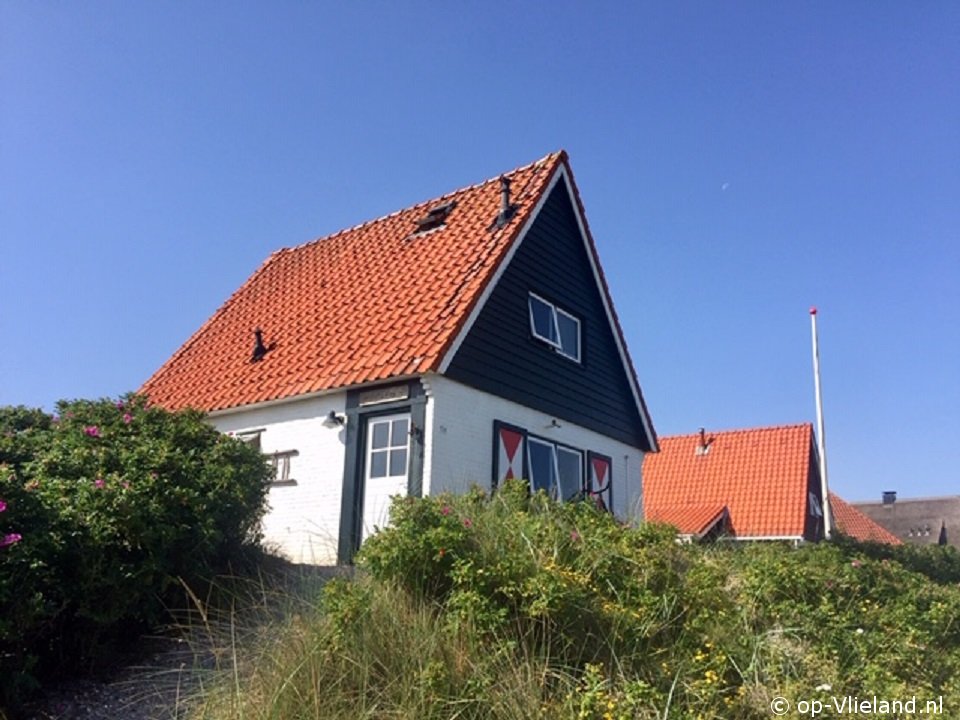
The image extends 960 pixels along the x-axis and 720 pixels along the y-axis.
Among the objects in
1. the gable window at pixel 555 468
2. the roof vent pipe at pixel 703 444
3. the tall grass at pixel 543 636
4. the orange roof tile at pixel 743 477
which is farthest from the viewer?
the roof vent pipe at pixel 703 444

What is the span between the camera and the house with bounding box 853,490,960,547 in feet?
163

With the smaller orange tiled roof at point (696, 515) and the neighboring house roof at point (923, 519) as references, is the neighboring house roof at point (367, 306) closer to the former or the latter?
the smaller orange tiled roof at point (696, 515)

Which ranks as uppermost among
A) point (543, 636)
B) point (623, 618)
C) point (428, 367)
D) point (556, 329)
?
point (556, 329)

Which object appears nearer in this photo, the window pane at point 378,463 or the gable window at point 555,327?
the window pane at point 378,463

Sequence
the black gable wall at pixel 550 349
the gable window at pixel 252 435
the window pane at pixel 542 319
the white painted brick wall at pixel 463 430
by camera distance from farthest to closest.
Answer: the window pane at pixel 542 319 < the gable window at pixel 252 435 < the black gable wall at pixel 550 349 < the white painted brick wall at pixel 463 430

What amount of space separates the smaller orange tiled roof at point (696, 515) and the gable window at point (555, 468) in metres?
8.45

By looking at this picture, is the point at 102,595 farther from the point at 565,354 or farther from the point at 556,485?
the point at 565,354

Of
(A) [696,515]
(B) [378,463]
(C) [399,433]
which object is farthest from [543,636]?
(A) [696,515]

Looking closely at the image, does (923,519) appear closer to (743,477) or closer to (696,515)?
(743,477)

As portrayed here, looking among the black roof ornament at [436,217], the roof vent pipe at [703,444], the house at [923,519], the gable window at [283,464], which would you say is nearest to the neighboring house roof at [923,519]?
the house at [923,519]

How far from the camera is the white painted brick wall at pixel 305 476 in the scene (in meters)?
12.8

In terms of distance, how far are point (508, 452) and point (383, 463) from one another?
2.12 meters

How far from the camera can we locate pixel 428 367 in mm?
11820

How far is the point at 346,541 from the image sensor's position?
40.4 feet
